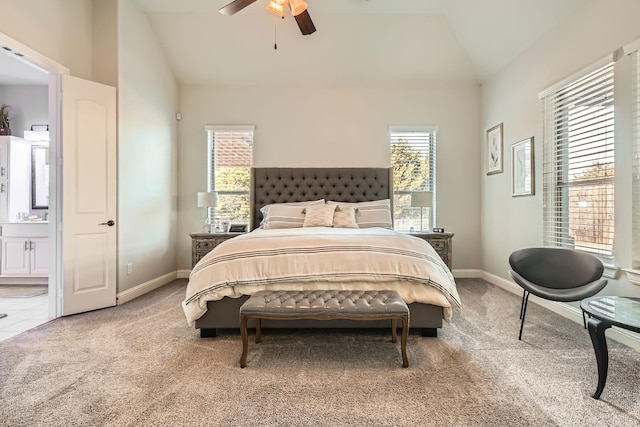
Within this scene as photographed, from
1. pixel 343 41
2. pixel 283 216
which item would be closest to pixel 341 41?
pixel 343 41

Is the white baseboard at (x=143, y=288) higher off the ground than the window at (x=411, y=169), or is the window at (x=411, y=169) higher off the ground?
the window at (x=411, y=169)

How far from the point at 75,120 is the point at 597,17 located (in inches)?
201

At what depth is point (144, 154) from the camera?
4176 mm

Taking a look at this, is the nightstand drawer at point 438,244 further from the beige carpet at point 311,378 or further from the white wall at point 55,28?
the white wall at point 55,28

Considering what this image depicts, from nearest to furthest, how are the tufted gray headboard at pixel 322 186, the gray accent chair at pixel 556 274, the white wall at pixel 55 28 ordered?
1. the gray accent chair at pixel 556 274
2. the white wall at pixel 55 28
3. the tufted gray headboard at pixel 322 186

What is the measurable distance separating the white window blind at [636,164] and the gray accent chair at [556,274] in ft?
0.93

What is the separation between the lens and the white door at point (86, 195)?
324 centimetres

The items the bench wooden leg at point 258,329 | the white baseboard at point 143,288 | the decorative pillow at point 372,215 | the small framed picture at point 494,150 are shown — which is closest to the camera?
the bench wooden leg at point 258,329

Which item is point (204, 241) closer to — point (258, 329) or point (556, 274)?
point (258, 329)

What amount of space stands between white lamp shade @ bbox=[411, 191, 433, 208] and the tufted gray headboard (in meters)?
0.38

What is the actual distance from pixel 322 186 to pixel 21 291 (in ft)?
14.4

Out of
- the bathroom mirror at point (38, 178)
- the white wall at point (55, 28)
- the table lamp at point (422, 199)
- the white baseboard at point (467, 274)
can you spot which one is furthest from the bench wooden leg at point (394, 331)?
the bathroom mirror at point (38, 178)

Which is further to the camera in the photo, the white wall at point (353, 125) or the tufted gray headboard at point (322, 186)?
the white wall at point (353, 125)

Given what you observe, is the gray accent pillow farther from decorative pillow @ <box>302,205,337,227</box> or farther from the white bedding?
the white bedding
